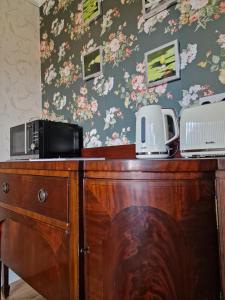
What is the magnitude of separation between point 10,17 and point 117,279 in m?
2.04

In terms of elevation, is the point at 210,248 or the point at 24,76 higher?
the point at 24,76

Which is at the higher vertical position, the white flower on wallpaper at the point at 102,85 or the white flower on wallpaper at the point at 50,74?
the white flower on wallpaper at the point at 50,74

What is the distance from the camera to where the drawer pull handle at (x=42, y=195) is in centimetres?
93

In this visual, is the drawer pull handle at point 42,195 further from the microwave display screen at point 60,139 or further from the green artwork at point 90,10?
the green artwork at point 90,10

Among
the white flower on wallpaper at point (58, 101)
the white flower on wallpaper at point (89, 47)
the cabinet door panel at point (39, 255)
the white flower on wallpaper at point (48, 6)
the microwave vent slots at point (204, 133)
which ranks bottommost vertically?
the cabinet door panel at point (39, 255)

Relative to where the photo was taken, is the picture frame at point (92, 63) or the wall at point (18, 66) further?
the wall at point (18, 66)

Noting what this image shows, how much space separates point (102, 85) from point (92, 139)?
13.8 inches

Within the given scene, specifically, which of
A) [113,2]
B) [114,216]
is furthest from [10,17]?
[114,216]

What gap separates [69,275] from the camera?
2.66 ft

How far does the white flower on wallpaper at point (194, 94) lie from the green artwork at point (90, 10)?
0.85 metres

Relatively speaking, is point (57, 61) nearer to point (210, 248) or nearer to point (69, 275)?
point (69, 275)

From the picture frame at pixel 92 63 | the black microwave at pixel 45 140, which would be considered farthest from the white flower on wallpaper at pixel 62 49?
the black microwave at pixel 45 140

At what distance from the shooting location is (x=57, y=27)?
1838 mm

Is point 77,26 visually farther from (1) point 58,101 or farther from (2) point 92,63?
(1) point 58,101
